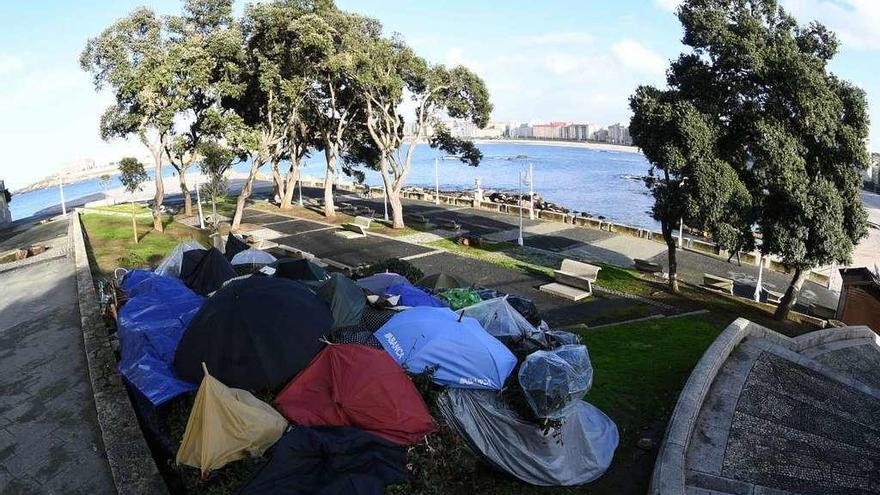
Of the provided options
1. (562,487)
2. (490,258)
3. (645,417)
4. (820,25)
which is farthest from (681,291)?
(562,487)

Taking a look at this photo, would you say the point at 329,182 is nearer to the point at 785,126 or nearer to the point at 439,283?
the point at 439,283

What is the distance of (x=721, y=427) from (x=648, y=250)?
64.7ft

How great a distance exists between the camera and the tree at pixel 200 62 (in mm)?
24234

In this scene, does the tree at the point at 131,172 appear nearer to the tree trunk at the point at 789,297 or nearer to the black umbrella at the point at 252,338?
the black umbrella at the point at 252,338

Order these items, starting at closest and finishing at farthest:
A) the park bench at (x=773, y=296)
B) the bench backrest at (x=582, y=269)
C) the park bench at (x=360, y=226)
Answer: the bench backrest at (x=582, y=269), the park bench at (x=773, y=296), the park bench at (x=360, y=226)

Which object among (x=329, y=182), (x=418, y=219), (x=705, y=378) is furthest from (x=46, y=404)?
(x=418, y=219)

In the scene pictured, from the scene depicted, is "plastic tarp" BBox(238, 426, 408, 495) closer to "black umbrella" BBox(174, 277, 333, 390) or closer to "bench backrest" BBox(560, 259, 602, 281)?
"black umbrella" BBox(174, 277, 333, 390)

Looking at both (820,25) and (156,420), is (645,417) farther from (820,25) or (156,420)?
(820,25)

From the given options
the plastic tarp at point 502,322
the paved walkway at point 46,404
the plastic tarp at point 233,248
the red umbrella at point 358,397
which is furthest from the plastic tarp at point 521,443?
the plastic tarp at point 233,248

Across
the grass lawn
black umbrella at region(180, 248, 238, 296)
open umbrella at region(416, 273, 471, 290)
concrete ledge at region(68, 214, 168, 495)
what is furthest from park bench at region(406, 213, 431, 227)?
concrete ledge at region(68, 214, 168, 495)

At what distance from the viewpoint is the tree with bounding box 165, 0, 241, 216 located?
2423cm

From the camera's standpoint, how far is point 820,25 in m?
17.0

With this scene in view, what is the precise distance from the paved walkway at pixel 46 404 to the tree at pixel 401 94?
646 inches

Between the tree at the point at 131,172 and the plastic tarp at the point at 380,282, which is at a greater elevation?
the tree at the point at 131,172
